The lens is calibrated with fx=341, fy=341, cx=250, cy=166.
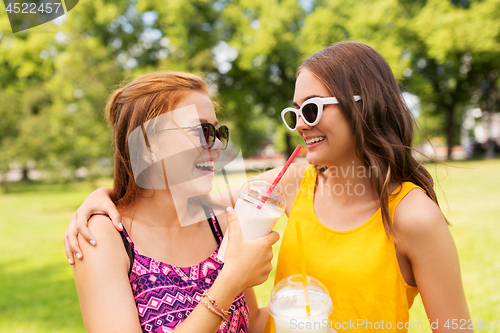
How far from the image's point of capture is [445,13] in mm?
20969

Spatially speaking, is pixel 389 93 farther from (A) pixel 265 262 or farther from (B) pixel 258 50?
(B) pixel 258 50

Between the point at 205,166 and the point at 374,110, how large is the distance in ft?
3.12

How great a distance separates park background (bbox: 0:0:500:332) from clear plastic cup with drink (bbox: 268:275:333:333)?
23.8 ft

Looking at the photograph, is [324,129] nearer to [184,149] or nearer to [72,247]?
[184,149]

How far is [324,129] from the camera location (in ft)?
5.89

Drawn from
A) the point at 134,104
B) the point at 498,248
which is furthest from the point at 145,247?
the point at 498,248

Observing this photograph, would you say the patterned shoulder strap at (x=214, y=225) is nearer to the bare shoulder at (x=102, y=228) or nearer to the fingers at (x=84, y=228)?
the bare shoulder at (x=102, y=228)

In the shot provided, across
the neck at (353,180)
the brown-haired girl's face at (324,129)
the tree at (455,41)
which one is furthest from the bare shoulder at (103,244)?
the tree at (455,41)

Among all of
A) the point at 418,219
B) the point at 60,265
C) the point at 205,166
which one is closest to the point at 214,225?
the point at 205,166

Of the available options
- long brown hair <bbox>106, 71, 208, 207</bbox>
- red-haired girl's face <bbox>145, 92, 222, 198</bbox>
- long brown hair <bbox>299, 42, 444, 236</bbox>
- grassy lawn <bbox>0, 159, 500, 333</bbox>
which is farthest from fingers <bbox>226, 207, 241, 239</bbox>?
grassy lawn <bbox>0, 159, 500, 333</bbox>

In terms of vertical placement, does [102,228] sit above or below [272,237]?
above

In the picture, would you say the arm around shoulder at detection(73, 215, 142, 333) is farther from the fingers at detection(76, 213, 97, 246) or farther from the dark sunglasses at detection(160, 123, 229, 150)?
the dark sunglasses at detection(160, 123, 229, 150)

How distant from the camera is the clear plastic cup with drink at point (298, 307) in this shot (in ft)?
4.61

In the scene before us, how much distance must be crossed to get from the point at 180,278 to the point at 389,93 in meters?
1.46
